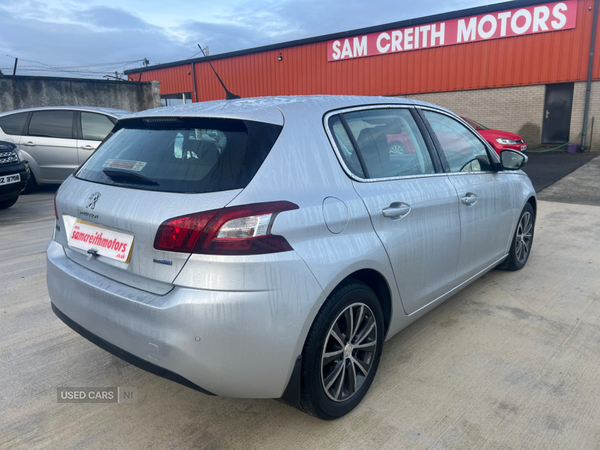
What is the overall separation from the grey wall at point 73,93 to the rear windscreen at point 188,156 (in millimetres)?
14072

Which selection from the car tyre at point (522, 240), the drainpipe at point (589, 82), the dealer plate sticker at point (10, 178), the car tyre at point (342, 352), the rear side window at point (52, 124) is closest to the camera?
the car tyre at point (342, 352)

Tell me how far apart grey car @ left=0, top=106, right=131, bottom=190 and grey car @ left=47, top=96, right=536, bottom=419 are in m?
6.65

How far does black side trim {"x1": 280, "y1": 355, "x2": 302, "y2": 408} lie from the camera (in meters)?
1.92

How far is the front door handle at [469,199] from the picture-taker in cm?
300

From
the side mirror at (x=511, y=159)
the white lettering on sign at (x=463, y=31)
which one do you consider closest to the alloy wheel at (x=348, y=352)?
the side mirror at (x=511, y=159)

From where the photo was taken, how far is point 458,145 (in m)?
3.28

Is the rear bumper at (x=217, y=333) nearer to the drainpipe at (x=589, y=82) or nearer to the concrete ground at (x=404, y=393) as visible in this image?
the concrete ground at (x=404, y=393)

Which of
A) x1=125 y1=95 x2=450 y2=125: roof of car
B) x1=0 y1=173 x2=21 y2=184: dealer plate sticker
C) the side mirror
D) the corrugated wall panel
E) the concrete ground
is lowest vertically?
the concrete ground

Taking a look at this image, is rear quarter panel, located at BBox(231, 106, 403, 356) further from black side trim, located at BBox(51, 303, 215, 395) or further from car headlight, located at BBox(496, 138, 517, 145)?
car headlight, located at BBox(496, 138, 517, 145)

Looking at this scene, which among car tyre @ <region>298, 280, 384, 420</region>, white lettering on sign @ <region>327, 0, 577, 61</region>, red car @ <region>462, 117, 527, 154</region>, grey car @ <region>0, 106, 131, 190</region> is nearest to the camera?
car tyre @ <region>298, 280, 384, 420</region>

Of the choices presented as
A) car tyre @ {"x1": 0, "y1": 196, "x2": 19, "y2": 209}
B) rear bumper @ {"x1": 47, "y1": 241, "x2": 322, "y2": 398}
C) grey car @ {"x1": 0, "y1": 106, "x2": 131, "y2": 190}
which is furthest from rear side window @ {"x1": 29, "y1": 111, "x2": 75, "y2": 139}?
rear bumper @ {"x1": 47, "y1": 241, "x2": 322, "y2": 398}

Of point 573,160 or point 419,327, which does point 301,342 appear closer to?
point 419,327

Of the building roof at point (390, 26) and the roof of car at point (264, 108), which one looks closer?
the roof of car at point (264, 108)

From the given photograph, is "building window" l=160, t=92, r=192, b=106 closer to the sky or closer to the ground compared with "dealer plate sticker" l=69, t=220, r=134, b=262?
closer to the sky
